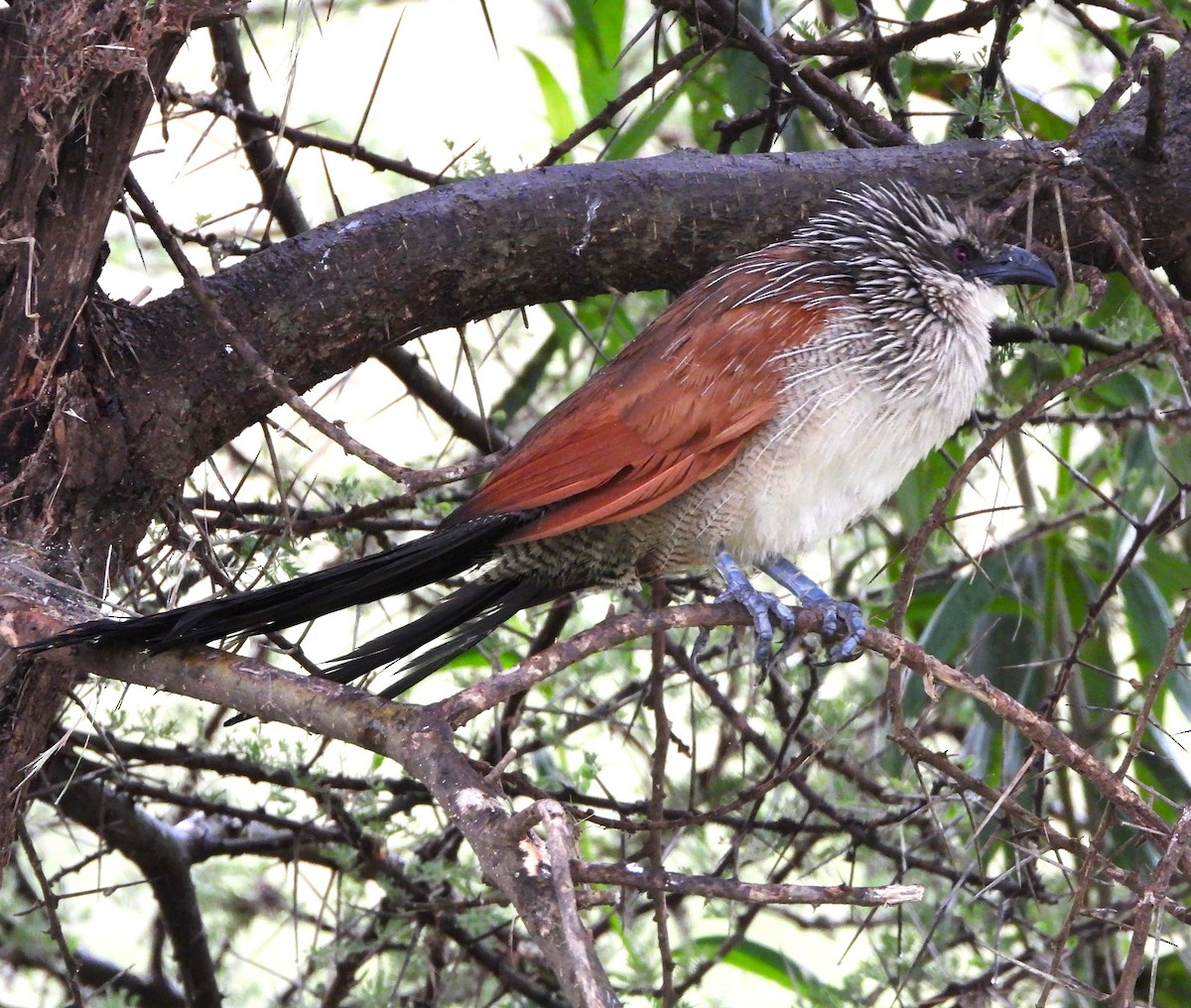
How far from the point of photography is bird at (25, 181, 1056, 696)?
203 cm

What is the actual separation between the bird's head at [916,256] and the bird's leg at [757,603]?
1.56 feet

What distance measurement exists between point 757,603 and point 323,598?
66cm

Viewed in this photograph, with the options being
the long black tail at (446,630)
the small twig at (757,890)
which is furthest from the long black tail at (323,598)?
the small twig at (757,890)

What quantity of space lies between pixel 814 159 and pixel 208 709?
250cm

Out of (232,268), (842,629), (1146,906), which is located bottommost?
(1146,906)

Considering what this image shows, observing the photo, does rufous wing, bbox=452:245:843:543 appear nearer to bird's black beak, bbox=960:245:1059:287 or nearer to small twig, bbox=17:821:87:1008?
bird's black beak, bbox=960:245:1059:287

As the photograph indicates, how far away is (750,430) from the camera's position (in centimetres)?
207

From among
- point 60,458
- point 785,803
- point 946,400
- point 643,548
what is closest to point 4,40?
point 60,458

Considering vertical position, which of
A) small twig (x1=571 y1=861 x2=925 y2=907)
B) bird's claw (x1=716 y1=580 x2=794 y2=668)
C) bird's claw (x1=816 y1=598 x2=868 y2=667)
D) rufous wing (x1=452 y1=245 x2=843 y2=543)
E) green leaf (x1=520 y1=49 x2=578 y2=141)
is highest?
green leaf (x1=520 y1=49 x2=578 y2=141)

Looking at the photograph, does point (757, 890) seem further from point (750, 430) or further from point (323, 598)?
point (750, 430)

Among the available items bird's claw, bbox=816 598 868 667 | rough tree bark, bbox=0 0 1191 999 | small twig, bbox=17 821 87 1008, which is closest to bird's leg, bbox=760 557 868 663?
bird's claw, bbox=816 598 868 667

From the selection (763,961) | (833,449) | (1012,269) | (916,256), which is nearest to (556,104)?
(916,256)

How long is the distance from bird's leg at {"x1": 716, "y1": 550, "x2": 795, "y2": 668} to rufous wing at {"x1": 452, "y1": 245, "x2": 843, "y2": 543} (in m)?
0.18

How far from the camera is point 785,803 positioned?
126 inches
